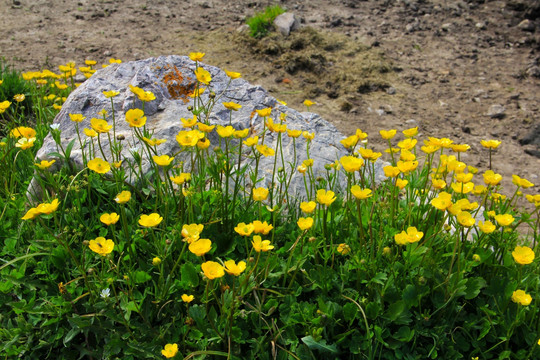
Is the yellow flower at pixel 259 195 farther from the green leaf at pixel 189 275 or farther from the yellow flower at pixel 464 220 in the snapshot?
the yellow flower at pixel 464 220

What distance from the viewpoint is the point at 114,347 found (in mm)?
1819

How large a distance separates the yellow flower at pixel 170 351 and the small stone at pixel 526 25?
19.8ft

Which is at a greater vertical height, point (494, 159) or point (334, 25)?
point (334, 25)

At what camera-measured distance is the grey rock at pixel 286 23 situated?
587 centimetres

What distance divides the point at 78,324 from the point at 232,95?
76.4 inches

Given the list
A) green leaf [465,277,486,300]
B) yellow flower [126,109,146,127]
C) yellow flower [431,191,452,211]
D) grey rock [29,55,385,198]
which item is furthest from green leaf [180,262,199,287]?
green leaf [465,277,486,300]

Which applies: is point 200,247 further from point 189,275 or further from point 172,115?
point 172,115

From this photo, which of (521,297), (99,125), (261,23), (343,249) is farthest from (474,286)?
(261,23)

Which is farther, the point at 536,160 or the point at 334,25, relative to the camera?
the point at 334,25

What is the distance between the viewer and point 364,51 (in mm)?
5699

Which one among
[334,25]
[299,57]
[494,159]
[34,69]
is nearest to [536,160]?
[494,159]

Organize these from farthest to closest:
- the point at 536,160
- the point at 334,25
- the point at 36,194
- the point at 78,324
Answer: the point at 334,25, the point at 536,160, the point at 36,194, the point at 78,324

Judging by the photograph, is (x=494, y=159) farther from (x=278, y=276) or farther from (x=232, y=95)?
(x=278, y=276)

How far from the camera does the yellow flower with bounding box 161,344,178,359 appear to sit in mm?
1665
